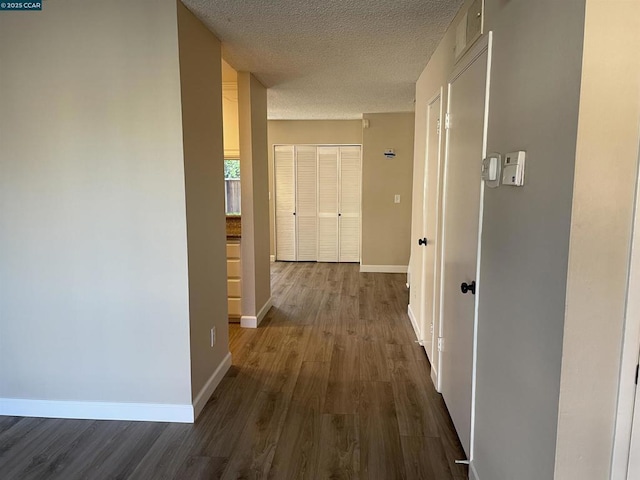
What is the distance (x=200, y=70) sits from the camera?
2512 millimetres

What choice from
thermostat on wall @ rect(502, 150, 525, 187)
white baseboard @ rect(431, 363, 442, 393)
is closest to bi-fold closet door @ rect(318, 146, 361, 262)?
white baseboard @ rect(431, 363, 442, 393)

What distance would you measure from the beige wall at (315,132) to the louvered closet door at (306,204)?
166mm

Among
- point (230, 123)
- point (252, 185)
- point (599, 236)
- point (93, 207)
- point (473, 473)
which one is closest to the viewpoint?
point (599, 236)

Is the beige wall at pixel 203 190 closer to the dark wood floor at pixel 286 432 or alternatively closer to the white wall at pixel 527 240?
the dark wood floor at pixel 286 432

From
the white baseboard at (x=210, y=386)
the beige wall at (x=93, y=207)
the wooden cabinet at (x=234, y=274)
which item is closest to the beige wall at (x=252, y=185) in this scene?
the wooden cabinet at (x=234, y=274)

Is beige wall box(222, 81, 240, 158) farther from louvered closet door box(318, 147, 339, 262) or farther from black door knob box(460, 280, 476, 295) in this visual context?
black door knob box(460, 280, 476, 295)

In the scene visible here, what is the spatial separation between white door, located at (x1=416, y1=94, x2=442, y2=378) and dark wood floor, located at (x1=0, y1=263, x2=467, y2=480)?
233 millimetres

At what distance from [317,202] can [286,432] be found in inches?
200

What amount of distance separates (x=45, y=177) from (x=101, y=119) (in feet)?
1.53

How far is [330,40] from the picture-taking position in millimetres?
2830

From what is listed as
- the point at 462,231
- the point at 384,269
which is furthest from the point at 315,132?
the point at 462,231

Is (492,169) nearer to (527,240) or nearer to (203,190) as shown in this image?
(527,240)

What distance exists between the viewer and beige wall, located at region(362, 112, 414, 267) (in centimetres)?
620

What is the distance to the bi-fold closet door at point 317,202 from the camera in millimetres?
6980
